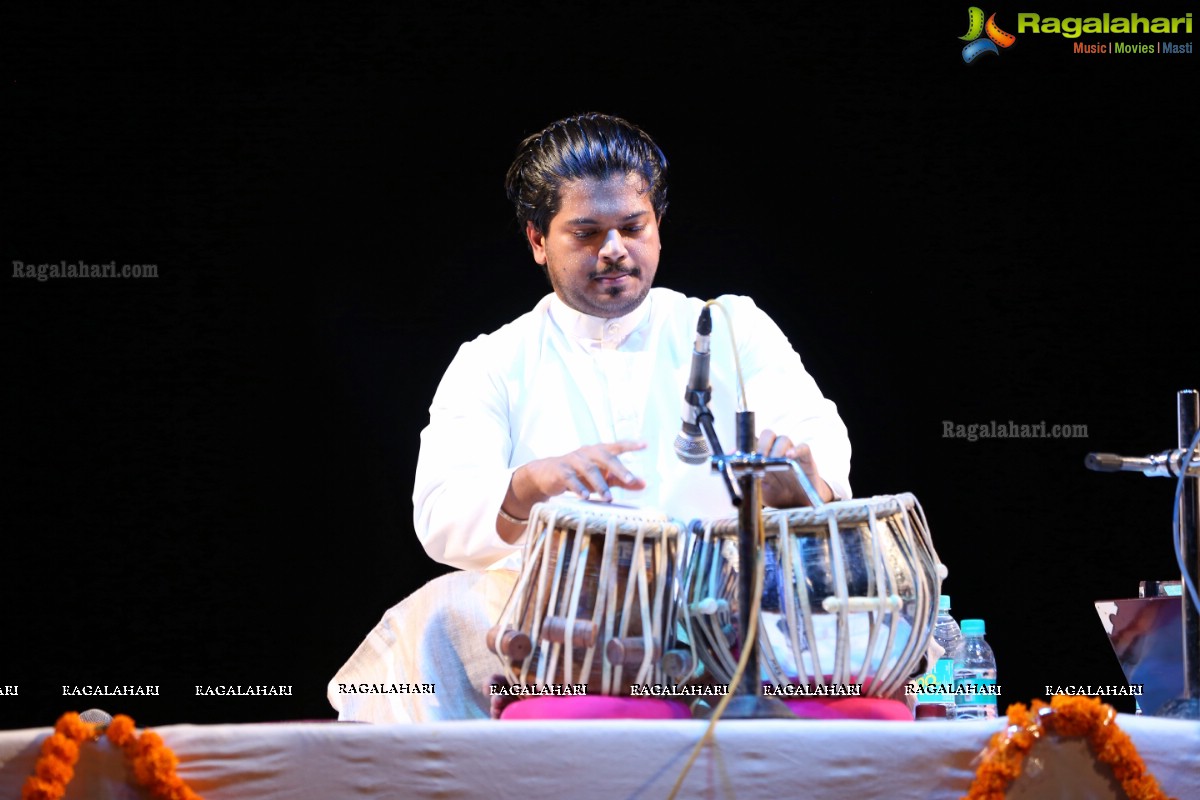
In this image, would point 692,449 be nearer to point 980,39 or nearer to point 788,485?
point 788,485

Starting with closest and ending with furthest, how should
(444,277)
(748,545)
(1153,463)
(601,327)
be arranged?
(748,545) → (1153,463) → (601,327) → (444,277)

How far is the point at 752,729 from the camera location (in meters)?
2.06

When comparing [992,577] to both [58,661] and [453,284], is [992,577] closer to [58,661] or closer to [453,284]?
[453,284]

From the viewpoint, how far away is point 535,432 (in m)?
3.63

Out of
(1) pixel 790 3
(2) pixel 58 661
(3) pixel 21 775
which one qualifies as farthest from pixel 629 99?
(3) pixel 21 775

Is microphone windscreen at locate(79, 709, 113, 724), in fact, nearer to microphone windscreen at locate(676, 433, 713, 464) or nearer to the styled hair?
microphone windscreen at locate(676, 433, 713, 464)

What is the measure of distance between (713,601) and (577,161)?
1.53 m

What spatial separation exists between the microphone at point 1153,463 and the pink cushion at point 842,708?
57cm

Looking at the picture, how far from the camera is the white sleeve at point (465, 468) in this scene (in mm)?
3205

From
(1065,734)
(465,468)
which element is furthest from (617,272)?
(1065,734)

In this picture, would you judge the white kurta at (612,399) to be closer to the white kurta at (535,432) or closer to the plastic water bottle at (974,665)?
the white kurta at (535,432)

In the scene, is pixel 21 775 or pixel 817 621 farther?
pixel 817 621

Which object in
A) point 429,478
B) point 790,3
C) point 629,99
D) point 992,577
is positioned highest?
point 790,3

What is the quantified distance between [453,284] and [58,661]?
162cm
